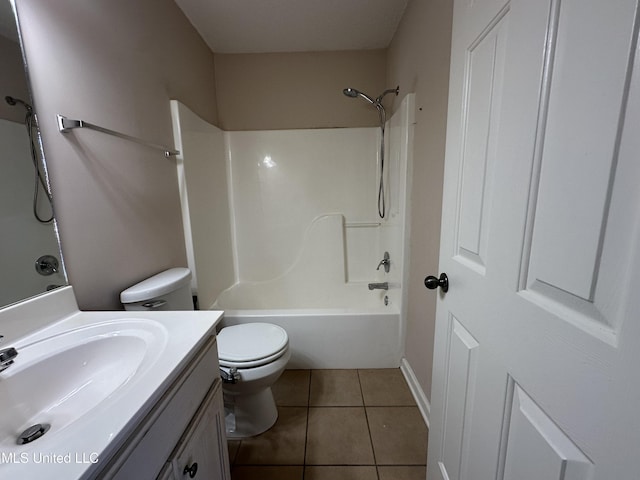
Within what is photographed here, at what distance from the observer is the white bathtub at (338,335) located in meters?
1.71

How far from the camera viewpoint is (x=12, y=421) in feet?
1.74

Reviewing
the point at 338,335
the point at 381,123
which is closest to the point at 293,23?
the point at 381,123

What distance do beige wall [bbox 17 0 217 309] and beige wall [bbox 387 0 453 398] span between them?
4.53 ft

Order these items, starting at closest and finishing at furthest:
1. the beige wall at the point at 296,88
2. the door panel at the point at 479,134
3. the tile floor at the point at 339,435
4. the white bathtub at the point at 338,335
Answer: the door panel at the point at 479,134
the tile floor at the point at 339,435
the white bathtub at the point at 338,335
the beige wall at the point at 296,88

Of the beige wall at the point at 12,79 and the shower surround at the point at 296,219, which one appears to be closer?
the beige wall at the point at 12,79

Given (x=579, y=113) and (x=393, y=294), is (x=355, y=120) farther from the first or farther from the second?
(x=579, y=113)

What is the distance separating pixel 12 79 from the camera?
707 mm

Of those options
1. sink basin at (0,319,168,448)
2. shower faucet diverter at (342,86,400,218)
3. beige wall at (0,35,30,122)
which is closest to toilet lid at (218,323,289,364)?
sink basin at (0,319,168,448)

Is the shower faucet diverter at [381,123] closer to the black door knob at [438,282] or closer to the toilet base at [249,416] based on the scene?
the black door knob at [438,282]

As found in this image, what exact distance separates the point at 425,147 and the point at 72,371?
1.58 meters

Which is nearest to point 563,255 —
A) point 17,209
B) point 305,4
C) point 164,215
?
point 17,209

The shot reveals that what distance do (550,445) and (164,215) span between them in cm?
A: 160

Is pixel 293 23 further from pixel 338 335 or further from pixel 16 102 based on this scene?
pixel 338 335

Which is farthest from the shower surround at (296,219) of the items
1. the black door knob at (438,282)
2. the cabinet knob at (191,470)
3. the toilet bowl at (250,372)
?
the cabinet knob at (191,470)
